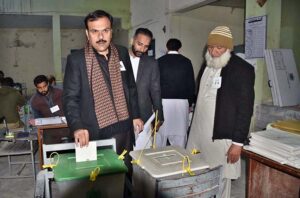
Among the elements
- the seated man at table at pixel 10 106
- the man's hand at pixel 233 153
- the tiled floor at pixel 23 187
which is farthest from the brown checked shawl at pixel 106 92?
the seated man at table at pixel 10 106

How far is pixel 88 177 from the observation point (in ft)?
3.98

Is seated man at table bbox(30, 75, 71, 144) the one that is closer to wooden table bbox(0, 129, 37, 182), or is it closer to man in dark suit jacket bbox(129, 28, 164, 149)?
wooden table bbox(0, 129, 37, 182)

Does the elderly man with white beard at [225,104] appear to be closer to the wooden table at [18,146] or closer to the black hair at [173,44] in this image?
the black hair at [173,44]

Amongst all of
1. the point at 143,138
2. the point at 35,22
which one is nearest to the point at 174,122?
the point at 143,138

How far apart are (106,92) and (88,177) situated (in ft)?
2.21

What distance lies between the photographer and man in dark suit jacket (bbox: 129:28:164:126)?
258 centimetres

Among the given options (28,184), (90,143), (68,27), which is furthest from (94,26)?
(68,27)

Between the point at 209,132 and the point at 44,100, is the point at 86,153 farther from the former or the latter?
the point at 44,100

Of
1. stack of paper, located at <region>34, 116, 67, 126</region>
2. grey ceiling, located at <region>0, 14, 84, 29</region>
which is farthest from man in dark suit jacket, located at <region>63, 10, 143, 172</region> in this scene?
grey ceiling, located at <region>0, 14, 84, 29</region>

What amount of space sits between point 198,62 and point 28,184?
388 centimetres

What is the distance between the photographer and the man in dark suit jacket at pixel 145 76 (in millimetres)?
2578

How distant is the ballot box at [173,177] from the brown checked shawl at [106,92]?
1.50 feet

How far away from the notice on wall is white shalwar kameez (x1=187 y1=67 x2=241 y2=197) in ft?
4.56

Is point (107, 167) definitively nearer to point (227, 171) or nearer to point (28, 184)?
point (227, 171)
